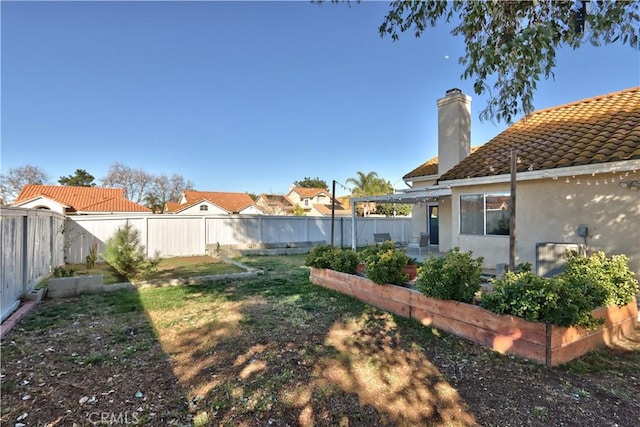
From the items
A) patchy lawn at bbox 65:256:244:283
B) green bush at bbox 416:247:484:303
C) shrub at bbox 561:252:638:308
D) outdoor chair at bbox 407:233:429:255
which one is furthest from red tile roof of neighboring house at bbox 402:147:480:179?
green bush at bbox 416:247:484:303

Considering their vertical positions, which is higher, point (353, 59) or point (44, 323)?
point (353, 59)

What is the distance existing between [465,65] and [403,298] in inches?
138

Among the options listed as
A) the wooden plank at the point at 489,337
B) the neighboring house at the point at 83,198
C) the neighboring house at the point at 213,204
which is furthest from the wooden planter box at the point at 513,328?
the neighboring house at the point at 213,204

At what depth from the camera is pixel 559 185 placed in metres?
6.83

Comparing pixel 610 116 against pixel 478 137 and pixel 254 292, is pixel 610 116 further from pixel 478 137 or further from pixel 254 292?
pixel 254 292

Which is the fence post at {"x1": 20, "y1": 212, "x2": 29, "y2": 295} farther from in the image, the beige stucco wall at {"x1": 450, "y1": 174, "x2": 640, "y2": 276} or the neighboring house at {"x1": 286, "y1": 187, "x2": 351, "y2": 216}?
the neighboring house at {"x1": 286, "y1": 187, "x2": 351, "y2": 216}

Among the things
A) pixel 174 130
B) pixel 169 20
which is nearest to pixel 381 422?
pixel 169 20

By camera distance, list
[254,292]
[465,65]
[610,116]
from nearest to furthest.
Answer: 1. [465,65]
2. [254,292]
3. [610,116]

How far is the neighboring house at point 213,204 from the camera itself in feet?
120

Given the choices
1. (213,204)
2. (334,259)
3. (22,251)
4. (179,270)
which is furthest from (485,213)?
(213,204)

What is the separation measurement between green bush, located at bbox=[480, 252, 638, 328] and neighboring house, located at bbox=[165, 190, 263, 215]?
111 feet

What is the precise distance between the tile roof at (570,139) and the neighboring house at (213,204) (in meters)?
30.1

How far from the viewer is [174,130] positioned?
20859 millimetres

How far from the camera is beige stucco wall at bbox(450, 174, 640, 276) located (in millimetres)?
5824
